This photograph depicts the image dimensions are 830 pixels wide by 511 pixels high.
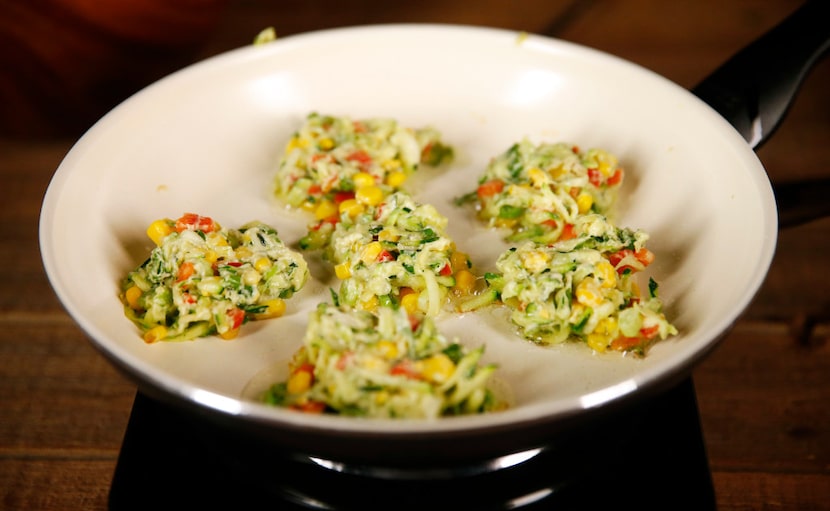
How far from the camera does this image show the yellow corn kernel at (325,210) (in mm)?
2156

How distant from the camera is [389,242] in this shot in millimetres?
1897

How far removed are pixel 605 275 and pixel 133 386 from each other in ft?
3.96

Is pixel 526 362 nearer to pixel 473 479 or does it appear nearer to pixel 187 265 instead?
pixel 473 479

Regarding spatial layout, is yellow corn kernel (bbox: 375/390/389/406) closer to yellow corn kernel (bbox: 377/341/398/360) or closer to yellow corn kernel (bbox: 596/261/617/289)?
yellow corn kernel (bbox: 377/341/398/360)

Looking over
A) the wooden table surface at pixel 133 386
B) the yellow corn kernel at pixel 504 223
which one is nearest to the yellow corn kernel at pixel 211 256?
the wooden table surface at pixel 133 386

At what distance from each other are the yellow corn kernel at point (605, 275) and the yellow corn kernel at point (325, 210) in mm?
748

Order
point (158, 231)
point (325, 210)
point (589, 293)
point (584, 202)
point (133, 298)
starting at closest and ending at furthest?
point (589, 293) → point (133, 298) → point (158, 231) → point (584, 202) → point (325, 210)

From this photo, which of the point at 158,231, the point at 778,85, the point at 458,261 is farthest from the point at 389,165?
the point at 778,85

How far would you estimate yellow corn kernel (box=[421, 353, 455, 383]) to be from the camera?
4.78 feet

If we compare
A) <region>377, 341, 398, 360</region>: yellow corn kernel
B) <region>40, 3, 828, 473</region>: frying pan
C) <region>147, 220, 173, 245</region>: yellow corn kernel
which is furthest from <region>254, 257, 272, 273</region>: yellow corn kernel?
<region>377, 341, 398, 360</region>: yellow corn kernel

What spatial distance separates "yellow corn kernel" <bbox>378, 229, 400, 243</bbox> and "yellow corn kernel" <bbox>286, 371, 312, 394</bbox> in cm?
45

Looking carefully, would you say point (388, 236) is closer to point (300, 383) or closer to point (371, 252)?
point (371, 252)

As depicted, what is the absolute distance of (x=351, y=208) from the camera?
2.08m

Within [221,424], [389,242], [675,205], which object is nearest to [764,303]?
[675,205]
